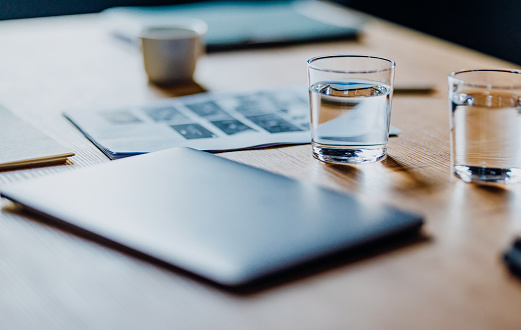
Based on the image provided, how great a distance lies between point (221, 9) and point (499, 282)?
1.46 meters

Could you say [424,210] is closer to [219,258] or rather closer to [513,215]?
[513,215]

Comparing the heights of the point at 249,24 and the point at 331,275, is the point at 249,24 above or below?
above

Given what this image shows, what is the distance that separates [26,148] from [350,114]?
388 millimetres

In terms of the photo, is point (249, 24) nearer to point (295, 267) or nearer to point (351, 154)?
point (351, 154)

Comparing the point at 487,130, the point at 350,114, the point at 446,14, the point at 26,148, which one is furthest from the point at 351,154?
the point at 446,14

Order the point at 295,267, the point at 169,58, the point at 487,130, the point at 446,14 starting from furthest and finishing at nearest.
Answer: the point at 446,14
the point at 169,58
the point at 487,130
the point at 295,267

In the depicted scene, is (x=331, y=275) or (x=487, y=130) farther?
(x=487, y=130)

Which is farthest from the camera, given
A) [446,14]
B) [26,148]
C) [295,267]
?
[446,14]

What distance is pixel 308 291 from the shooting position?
46 cm

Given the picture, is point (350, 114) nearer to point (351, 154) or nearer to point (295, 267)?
point (351, 154)

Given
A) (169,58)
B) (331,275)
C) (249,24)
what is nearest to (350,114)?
(331,275)

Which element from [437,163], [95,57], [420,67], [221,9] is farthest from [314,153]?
[221,9]

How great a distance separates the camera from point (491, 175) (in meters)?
0.66

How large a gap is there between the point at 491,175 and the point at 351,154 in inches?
6.1
